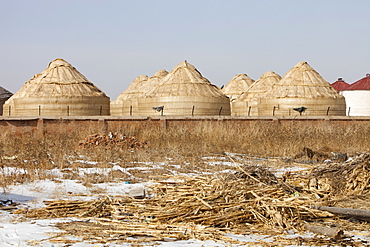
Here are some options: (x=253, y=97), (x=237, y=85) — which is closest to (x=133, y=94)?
(x=237, y=85)

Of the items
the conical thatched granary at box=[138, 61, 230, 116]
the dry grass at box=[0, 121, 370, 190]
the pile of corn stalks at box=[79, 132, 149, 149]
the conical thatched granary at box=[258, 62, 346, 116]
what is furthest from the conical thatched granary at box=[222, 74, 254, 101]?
the pile of corn stalks at box=[79, 132, 149, 149]

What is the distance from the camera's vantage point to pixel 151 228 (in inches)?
197

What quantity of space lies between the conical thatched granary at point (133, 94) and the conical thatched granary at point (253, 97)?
195 inches

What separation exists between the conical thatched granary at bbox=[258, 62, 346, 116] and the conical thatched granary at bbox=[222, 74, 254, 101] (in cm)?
749

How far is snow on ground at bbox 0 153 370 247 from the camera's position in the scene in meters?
4.54

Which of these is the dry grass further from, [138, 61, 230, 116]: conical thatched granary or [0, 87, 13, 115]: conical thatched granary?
[0, 87, 13, 115]: conical thatched granary

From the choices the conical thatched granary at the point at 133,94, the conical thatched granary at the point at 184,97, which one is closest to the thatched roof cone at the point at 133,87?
the conical thatched granary at the point at 133,94

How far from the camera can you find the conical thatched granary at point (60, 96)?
2266 cm

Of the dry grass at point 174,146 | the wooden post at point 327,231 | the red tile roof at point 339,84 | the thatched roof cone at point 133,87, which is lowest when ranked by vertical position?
the wooden post at point 327,231

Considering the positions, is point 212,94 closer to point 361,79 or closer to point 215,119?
point 215,119

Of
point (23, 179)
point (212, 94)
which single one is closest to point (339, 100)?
point (212, 94)

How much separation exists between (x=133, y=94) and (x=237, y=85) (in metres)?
7.10

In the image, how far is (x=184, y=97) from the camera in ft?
73.1

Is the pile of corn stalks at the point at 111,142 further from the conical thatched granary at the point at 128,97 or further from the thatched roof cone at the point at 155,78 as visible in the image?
the thatched roof cone at the point at 155,78
